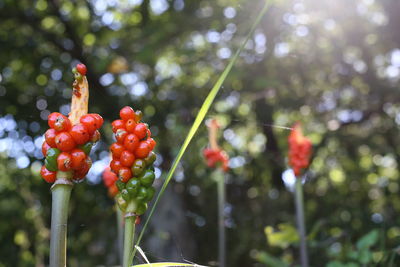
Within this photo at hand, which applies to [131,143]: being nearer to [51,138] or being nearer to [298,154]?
[51,138]

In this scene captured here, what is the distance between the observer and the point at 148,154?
1396 millimetres

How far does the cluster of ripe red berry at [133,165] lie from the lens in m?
1.37

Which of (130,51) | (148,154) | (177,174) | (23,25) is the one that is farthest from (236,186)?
(148,154)

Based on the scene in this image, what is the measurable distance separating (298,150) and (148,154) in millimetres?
2355

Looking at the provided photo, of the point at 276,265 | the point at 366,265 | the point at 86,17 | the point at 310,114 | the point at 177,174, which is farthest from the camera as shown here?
the point at 86,17

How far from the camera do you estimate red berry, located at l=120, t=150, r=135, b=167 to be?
4.48 ft

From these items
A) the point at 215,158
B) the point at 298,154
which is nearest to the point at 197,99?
the point at 215,158

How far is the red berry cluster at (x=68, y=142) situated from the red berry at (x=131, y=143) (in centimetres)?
10

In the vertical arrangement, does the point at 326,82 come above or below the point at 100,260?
above

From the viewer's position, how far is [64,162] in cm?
130

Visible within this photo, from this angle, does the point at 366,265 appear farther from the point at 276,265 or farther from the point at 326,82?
the point at 326,82

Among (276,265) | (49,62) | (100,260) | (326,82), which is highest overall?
(49,62)

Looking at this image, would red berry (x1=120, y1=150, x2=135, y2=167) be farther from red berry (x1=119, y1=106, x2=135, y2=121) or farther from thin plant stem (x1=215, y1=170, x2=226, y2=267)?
thin plant stem (x1=215, y1=170, x2=226, y2=267)

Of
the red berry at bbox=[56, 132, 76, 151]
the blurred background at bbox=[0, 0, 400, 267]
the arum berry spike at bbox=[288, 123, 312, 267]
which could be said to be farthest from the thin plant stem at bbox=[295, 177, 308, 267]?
the red berry at bbox=[56, 132, 76, 151]
